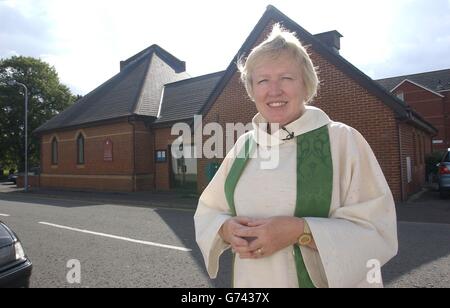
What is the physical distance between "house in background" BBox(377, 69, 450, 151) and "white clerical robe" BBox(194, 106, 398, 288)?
4177 cm

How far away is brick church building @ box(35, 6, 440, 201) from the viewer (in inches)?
473

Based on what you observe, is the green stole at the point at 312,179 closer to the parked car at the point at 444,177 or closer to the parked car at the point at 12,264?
the parked car at the point at 12,264

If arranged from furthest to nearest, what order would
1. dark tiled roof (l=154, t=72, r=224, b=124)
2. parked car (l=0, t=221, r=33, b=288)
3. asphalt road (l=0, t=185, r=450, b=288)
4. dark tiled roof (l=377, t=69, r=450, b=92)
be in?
1. dark tiled roof (l=377, t=69, r=450, b=92)
2. dark tiled roof (l=154, t=72, r=224, b=124)
3. asphalt road (l=0, t=185, r=450, b=288)
4. parked car (l=0, t=221, r=33, b=288)

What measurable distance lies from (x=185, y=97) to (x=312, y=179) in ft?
66.9

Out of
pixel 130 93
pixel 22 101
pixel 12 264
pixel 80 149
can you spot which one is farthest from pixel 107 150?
pixel 22 101

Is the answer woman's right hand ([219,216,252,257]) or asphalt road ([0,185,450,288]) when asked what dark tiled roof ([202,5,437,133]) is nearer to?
asphalt road ([0,185,450,288])

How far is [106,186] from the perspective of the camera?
2150 cm

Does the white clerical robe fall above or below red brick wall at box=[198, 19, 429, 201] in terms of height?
below

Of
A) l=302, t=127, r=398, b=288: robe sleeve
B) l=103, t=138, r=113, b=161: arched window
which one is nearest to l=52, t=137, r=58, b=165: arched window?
l=103, t=138, r=113, b=161: arched window

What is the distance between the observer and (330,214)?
1.51 meters

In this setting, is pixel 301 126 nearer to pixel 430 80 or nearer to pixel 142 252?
pixel 142 252

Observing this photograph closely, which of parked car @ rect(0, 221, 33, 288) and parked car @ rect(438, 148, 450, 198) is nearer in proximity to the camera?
parked car @ rect(0, 221, 33, 288)

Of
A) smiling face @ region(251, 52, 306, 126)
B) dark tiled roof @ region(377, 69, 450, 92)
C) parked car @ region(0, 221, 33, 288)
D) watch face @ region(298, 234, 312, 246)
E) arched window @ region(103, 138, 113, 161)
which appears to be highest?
dark tiled roof @ region(377, 69, 450, 92)

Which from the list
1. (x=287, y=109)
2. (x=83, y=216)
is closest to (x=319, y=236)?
(x=287, y=109)
